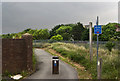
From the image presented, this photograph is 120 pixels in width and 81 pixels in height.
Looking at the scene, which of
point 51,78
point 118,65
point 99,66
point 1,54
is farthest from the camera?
point 118,65

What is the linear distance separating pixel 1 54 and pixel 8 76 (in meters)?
1.44

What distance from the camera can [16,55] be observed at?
7.36 m

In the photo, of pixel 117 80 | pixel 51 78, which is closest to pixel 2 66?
pixel 51 78

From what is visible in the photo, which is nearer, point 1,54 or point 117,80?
point 117,80

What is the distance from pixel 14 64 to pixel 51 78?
2.64 m

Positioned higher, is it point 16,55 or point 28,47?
point 28,47

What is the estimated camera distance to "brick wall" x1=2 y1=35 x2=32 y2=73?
23.8ft

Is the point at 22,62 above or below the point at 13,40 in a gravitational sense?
below

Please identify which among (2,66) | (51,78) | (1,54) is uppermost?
(1,54)

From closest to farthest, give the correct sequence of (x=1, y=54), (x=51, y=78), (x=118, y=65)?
(x=51, y=78)
(x=1, y=54)
(x=118, y=65)

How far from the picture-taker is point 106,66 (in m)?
7.53

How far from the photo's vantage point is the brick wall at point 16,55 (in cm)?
727

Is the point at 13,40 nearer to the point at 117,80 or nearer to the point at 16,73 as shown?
the point at 16,73

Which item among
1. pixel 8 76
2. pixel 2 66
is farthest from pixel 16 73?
pixel 2 66
